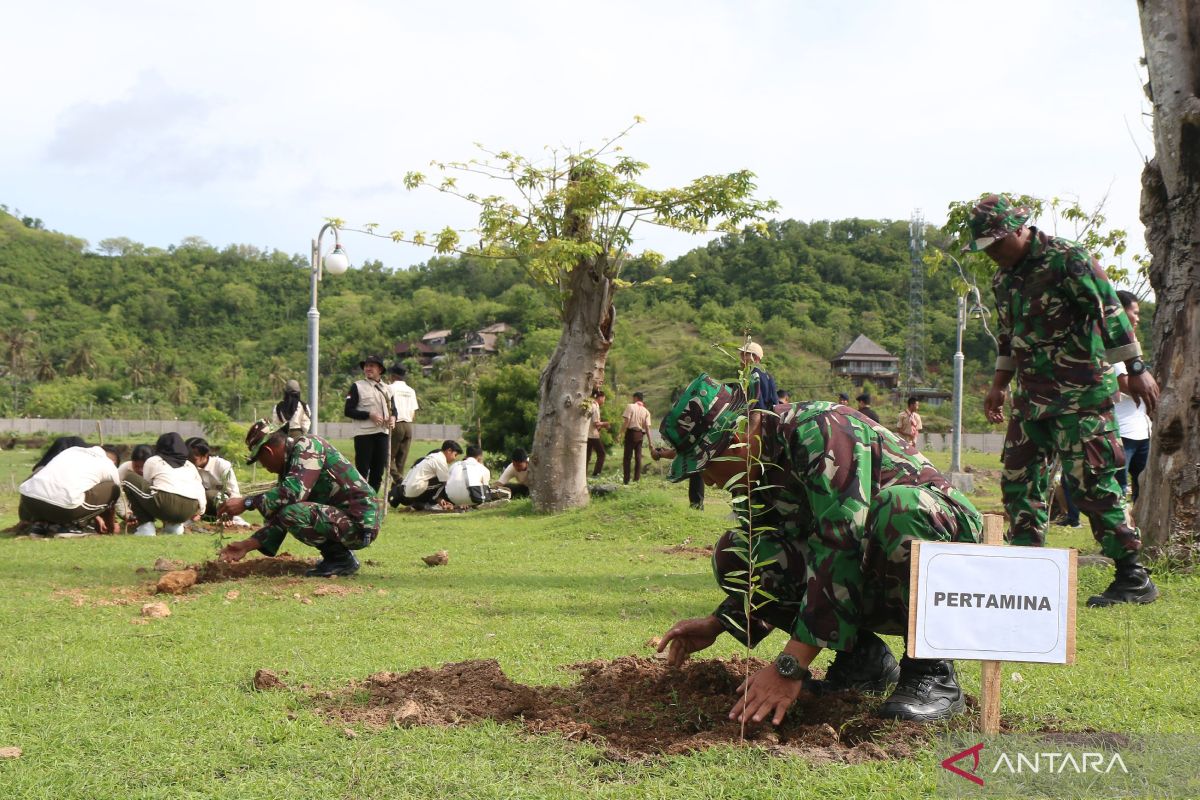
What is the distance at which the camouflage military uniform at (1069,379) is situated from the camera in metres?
5.28

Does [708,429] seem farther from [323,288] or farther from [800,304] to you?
[323,288]

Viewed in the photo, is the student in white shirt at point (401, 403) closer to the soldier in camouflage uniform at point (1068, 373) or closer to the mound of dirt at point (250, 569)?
the mound of dirt at point (250, 569)

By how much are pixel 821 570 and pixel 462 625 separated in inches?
117

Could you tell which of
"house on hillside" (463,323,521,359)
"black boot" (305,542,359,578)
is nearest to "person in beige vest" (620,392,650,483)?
"black boot" (305,542,359,578)

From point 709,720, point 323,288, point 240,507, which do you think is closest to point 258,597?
point 240,507

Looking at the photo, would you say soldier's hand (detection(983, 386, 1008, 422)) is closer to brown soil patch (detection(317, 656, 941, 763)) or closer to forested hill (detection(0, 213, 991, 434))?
brown soil patch (detection(317, 656, 941, 763))

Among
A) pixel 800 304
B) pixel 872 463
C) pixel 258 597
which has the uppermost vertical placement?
pixel 800 304

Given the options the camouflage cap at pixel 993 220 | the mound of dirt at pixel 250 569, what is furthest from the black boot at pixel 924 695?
the mound of dirt at pixel 250 569

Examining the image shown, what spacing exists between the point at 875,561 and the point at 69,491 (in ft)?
30.4

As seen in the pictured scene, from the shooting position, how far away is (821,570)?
3244 mm

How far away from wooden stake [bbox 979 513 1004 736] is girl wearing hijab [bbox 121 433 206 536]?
30.2 ft

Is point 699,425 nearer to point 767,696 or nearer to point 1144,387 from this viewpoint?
point 767,696

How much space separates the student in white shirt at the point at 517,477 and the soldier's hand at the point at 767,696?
12175 mm

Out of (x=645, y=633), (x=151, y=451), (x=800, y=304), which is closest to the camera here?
(x=645, y=633)
